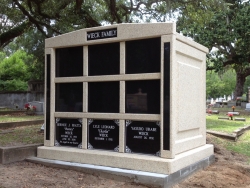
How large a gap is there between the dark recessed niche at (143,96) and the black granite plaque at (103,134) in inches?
16.8

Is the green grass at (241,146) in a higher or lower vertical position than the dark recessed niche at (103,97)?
lower

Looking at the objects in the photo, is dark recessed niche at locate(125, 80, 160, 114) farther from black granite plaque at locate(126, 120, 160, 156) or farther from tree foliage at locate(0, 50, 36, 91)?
tree foliage at locate(0, 50, 36, 91)

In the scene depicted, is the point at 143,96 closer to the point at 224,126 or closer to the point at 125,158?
the point at 125,158

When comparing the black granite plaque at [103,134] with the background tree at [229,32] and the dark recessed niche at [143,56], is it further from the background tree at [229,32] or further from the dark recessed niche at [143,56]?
the background tree at [229,32]

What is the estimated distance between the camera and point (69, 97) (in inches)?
232

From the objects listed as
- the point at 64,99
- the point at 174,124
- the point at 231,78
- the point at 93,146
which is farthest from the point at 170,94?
the point at 231,78

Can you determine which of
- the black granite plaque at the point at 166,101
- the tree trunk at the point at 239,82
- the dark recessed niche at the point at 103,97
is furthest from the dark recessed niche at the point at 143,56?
the tree trunk at the point at 239,82

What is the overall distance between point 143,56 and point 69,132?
1996 millimetres

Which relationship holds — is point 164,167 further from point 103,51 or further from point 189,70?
point 103,51

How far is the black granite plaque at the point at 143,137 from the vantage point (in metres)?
4.98

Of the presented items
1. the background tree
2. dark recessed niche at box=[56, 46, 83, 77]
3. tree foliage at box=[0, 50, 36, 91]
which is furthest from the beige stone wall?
tree foliage at box=[0, 50, 36, 91]

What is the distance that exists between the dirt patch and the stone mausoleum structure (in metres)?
0.27

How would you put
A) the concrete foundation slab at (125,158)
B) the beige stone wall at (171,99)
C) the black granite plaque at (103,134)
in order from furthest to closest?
the black granite plaque at (103,134), the beige stone wall at (171,99), the concrete foundation slab at (125,158)

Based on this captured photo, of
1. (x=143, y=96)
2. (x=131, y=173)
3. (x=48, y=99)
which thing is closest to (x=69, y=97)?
(x=48, y=99)
